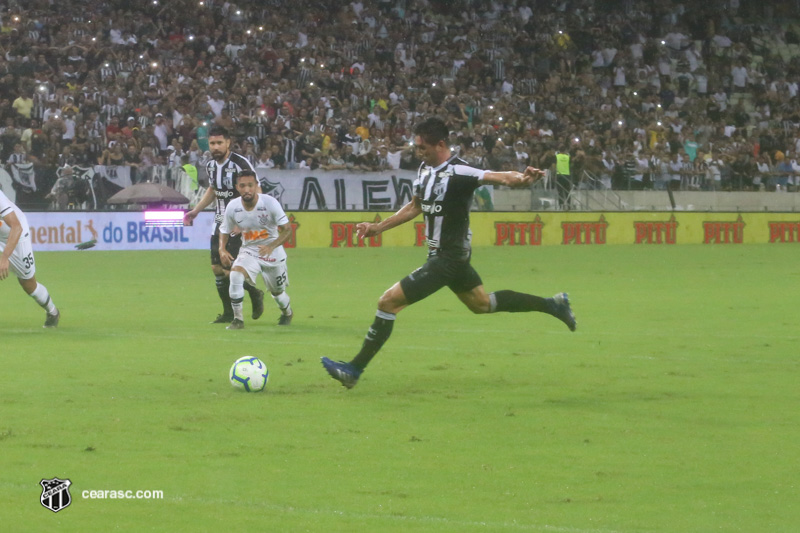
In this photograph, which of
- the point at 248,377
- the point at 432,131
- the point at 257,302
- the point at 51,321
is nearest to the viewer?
the point at 248,377

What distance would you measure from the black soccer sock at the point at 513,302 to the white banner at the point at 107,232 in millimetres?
20517

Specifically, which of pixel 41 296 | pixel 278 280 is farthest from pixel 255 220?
pixel 41 296

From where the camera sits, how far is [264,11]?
3800 centimetres

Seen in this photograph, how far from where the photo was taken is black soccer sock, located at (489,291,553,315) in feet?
30.7

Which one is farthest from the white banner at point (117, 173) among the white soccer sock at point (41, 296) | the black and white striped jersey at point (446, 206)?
the black and white striped jersey at point (446, 206)

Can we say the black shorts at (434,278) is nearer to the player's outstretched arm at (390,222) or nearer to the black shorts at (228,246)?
the player's outstretched arm at (390,222)

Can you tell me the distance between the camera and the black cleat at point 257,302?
45.4ft

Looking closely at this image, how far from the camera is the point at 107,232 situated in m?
29.1

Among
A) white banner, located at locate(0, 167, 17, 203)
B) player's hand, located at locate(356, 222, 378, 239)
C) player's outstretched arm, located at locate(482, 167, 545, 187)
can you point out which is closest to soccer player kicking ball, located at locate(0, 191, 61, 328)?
player's hand, located at locate(356, 222, 378, 239)

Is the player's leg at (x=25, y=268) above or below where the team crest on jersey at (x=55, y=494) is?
above

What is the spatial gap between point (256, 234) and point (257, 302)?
937mm

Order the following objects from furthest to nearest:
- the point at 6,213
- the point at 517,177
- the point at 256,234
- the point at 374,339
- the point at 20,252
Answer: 1. the point at 256,234
2. the point at 20,252
3. the point at 6,213
4. the point at 374,339
5. the point at 517,177

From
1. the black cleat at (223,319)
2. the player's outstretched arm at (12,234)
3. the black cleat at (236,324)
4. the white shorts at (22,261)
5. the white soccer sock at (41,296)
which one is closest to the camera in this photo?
the player's outstretched arm at (12,234)

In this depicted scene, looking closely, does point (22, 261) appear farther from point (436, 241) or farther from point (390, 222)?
point (436, 241)
